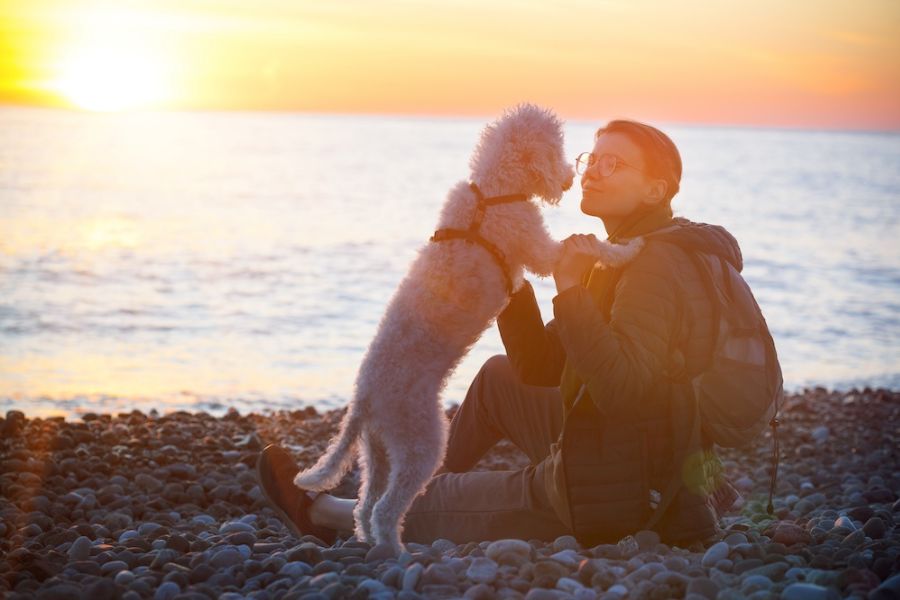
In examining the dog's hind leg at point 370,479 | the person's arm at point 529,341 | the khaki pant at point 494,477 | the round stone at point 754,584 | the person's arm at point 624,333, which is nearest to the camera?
the round stone at point 754,584

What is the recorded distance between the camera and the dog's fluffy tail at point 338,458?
12.9ft

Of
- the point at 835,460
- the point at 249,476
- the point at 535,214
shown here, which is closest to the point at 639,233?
the point at 535,214

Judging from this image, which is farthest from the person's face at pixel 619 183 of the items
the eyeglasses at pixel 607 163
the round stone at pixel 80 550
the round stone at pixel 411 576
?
the round stone at pixel 80 550

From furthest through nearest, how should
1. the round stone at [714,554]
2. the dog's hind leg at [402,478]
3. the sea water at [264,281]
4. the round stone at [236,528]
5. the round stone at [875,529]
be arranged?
the sea water at [264,281] → the round stone at [236,528] → the round stone at [875,529] → the dog's hind leg at [402,478] → the round stone at [714,554]

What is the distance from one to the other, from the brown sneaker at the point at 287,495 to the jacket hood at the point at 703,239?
2.29 m

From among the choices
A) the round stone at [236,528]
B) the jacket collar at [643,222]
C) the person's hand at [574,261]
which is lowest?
the round stone at [236,528]

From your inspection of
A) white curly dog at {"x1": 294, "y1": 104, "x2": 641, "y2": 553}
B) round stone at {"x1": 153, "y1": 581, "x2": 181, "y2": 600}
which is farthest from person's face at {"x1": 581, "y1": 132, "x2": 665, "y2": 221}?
round stone at {"x1": 153, "y1": 581, "x2": 181, "y2": 600}

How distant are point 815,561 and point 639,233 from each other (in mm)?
1608

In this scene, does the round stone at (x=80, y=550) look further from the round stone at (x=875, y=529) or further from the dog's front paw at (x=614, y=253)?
the round stone at (x=875, y=529)

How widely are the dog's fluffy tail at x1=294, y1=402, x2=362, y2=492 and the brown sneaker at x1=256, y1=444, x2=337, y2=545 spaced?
2.42ft

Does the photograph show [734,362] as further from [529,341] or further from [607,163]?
[607,163]

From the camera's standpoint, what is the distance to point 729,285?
12.3 feet

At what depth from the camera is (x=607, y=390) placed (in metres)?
3.55

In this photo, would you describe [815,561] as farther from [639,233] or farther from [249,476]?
[249,476]
